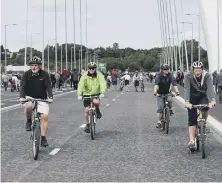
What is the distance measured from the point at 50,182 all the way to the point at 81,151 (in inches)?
119

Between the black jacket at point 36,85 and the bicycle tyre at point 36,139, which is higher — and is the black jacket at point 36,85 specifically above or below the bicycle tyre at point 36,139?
above

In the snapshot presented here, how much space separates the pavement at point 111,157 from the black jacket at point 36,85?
42.0 inches

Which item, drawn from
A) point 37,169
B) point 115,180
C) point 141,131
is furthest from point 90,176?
point 141,131

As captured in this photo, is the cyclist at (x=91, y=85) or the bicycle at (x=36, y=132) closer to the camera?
the bicycle at (x=36, y=132)

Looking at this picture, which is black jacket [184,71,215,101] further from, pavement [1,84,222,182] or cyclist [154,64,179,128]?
cyclist [154,64,179,128]

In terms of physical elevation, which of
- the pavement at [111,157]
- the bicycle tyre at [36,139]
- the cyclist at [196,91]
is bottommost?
the pavement at [111,157]

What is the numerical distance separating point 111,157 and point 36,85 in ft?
6.13

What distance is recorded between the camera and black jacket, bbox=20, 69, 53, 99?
9969 mm

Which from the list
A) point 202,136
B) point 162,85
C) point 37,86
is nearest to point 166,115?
point 162,85

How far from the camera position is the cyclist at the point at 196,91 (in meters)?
9.80

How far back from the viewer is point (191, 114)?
33.0 feet

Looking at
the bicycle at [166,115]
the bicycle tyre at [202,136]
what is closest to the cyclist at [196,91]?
the bicycle tyre at [202,136]

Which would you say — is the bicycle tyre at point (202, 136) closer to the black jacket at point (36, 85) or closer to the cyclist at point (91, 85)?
the black jacket at point (36, 85)

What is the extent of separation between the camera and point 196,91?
1001cm
